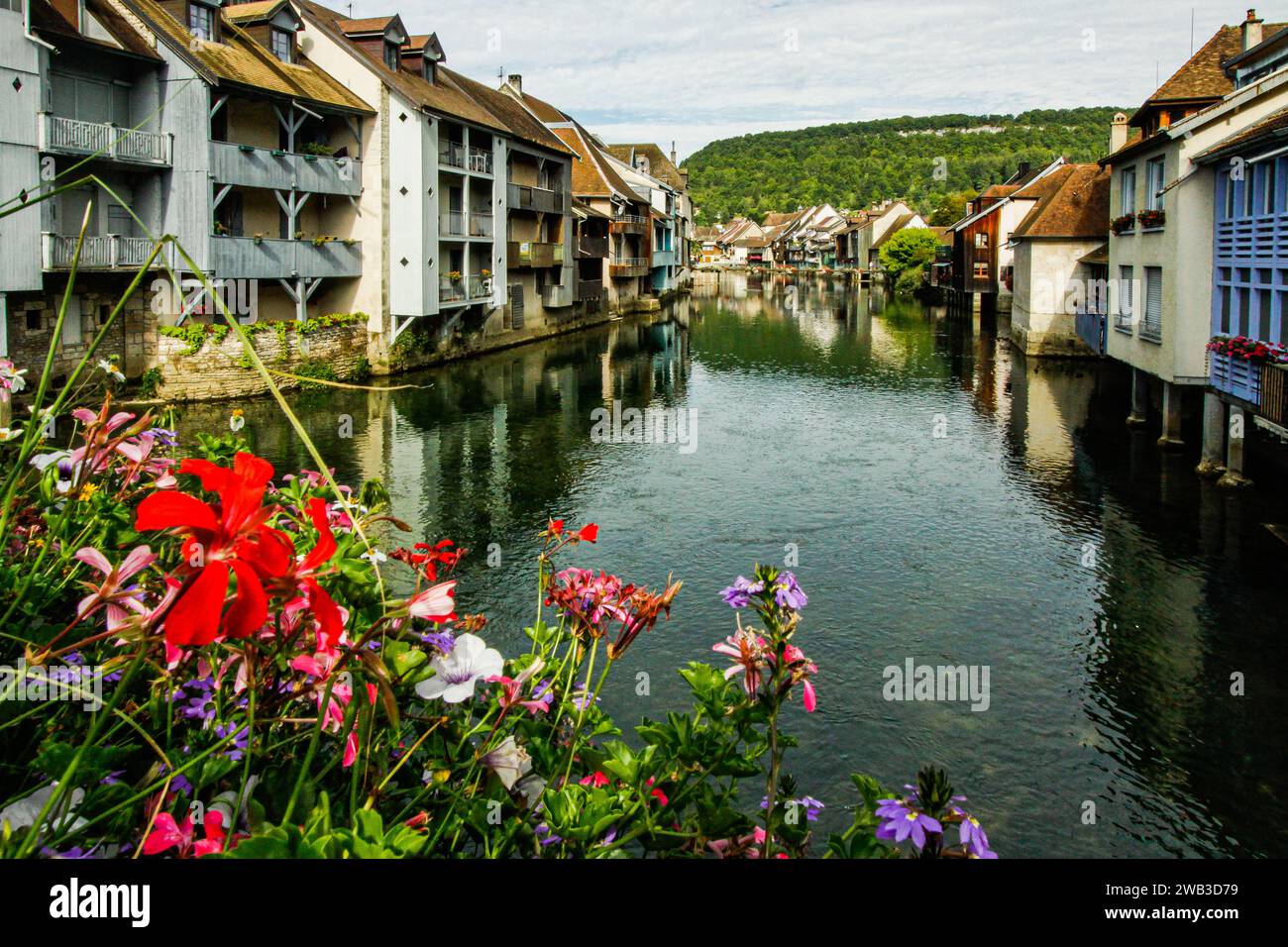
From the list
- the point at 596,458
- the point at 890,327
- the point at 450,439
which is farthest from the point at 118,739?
the point at 890,327

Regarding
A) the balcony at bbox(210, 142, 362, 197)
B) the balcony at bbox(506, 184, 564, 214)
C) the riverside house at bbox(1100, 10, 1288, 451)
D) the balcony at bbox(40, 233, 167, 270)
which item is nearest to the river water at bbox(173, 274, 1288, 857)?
the riverside house at bbox(1100, 10, 1288, 451)

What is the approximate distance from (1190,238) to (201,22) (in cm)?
2620

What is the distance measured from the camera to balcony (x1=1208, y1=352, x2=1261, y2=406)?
63.7 feet

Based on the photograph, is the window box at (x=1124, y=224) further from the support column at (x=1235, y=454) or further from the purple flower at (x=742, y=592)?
the purple flower at (x=742, y=592)

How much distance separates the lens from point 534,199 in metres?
50.5

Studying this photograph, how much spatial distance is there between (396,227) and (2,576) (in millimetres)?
35015

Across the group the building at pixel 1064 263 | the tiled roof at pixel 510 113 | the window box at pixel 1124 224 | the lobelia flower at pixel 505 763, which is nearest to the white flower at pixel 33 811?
the lobelia flower at pixel 505 763

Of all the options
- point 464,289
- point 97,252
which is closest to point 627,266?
point 464,289

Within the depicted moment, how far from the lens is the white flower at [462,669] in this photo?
2.51m

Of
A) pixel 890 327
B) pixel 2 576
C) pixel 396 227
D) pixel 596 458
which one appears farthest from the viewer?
pixel 890 327

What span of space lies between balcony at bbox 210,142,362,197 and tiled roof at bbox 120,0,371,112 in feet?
5.55

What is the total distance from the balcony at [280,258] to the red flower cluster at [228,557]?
30.6 meters
